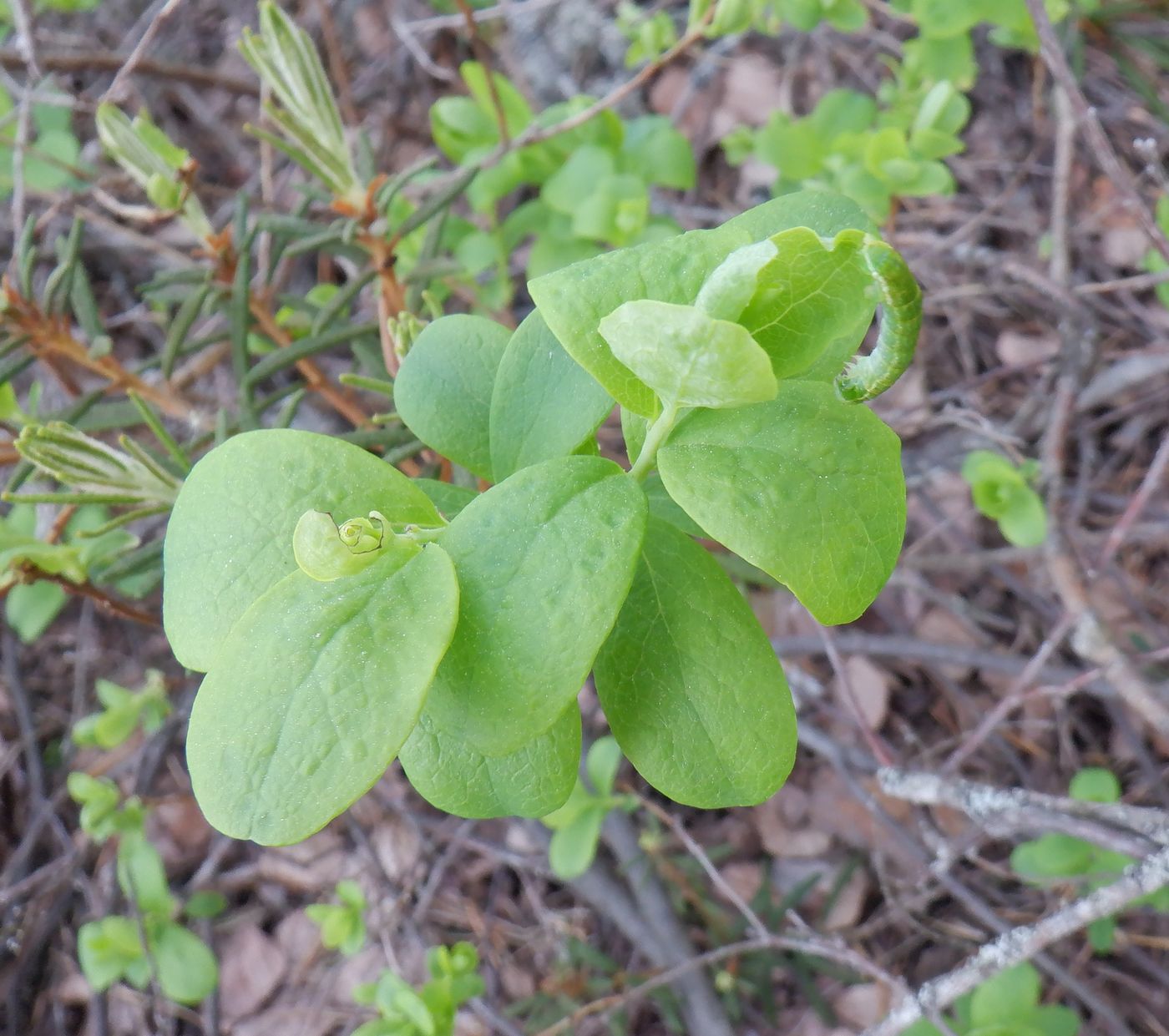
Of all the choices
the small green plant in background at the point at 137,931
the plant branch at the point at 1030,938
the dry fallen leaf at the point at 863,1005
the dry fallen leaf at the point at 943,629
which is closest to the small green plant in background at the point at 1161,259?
the dry fallen leaf at the point at 943,629

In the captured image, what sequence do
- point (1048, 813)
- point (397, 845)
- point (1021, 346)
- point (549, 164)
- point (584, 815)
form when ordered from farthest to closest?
point (1021, 346) < point (397, 845) < point (549, 164) < point (584, 815) < point (1048, 813)

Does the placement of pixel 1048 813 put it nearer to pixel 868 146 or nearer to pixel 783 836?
pixel 783 836

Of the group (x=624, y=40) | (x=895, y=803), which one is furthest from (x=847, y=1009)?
(x=624, y=40)

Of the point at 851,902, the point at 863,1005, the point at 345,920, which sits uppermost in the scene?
the point at 345,920

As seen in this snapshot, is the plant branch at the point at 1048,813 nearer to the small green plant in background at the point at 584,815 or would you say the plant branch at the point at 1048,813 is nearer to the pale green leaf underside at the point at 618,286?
the small green plant in background at the point at 584,815

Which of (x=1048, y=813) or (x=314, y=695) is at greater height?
(x=314, y=695)

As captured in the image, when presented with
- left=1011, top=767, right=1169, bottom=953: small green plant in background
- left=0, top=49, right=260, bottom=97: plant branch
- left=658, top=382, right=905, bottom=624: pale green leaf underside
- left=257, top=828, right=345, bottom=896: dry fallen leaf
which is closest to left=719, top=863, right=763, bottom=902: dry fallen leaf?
left=1011, top=767, right=1169, bottom=953: small green plant in background

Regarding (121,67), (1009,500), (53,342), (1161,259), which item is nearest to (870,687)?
(1009,500)
